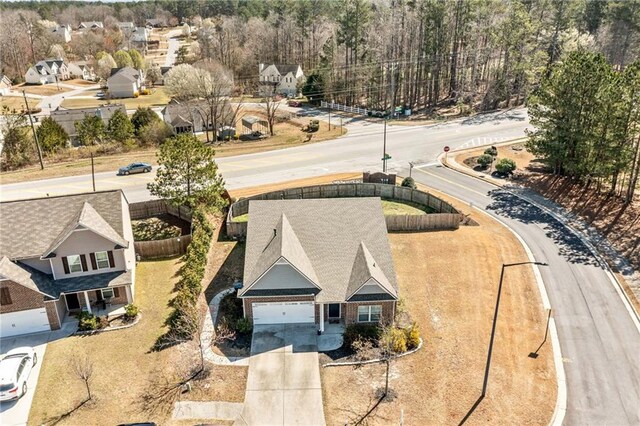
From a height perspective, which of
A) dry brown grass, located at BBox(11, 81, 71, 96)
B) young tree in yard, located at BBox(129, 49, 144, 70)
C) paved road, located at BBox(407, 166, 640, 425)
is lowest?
paved road, located at BBox(407, 166, 640, 425)

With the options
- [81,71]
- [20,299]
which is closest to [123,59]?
[81,71]

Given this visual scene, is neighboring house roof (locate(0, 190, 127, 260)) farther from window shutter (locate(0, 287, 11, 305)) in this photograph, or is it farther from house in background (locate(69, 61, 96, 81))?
house in background (locate(69, 61, 96, 81))

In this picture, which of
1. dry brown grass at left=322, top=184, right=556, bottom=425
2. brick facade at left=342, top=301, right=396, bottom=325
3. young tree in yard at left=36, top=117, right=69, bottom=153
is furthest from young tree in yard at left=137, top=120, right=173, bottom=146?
brick facade at left=342, top=301, right=396, bottom=325

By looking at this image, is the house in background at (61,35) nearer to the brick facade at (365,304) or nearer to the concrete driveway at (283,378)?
the concrete driveway at (283,378)

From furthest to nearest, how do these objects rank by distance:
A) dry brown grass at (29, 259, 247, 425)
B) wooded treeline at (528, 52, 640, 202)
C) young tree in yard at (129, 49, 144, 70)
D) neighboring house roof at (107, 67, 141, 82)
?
young tree in yard at (129, 49, 144, 70), neighboring house roof at (107, 67, 141, 82), wooded treeline at (528, 52, 640, 202), dry brown grass at (29, 259, 247, 425)

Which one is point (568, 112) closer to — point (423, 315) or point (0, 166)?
point (423, 315)

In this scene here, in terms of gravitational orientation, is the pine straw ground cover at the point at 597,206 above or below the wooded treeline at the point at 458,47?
below

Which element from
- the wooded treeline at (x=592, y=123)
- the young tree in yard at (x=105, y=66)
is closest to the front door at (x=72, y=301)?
the wooded treeline at (x=592, y=123)
